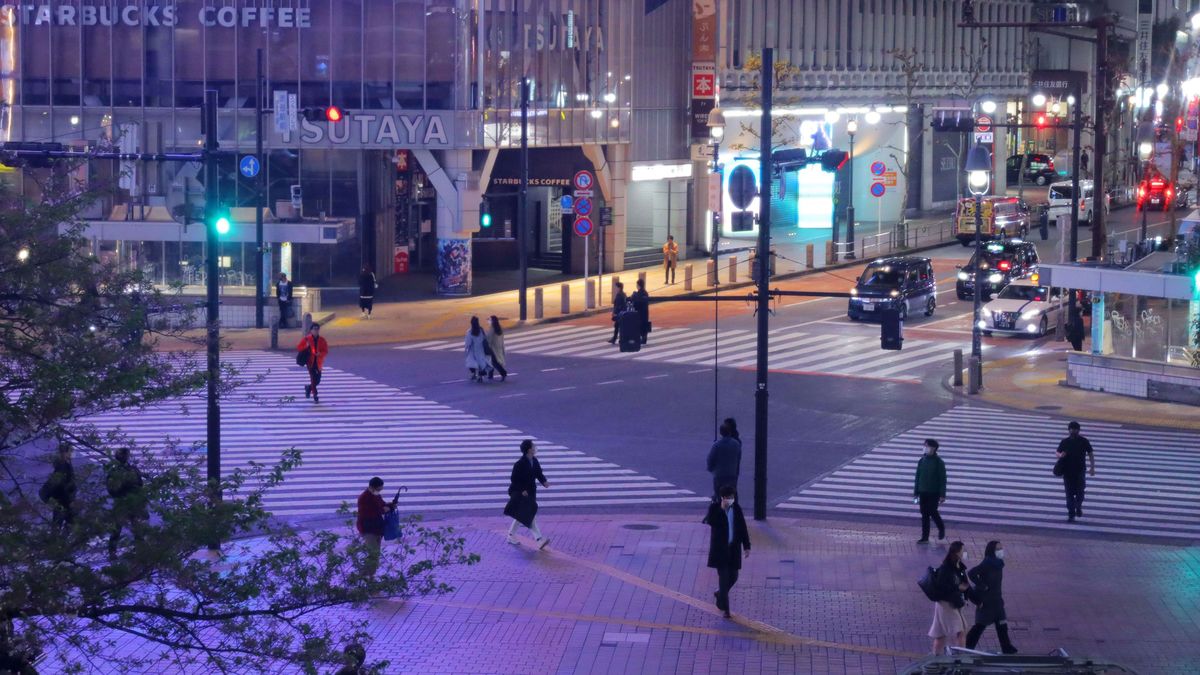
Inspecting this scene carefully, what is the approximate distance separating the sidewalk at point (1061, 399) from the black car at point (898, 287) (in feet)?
22.1

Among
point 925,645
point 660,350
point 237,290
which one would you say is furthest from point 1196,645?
point 237,290

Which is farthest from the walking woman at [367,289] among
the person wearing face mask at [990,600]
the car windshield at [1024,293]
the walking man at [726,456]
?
the person wearing face mask at [990,600]

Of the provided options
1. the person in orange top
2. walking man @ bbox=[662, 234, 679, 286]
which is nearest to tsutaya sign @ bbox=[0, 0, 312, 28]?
walking man @ bbox=[662, 234, 679, 286]

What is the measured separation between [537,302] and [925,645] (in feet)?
96.9

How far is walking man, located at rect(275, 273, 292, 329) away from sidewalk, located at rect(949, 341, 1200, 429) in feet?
56.8

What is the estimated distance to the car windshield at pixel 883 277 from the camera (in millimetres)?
44688

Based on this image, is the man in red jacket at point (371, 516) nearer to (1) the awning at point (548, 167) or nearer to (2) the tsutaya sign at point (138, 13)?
(2) the tsutaya sign at point (138, 13)

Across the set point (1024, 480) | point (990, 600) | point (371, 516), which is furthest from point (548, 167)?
point (990, 600)

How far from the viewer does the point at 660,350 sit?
126ft

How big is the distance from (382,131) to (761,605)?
3321 cm

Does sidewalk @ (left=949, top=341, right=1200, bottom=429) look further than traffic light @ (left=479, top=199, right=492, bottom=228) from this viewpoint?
No

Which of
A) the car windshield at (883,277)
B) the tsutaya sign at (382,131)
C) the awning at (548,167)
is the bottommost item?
the car windshield at (883,277)

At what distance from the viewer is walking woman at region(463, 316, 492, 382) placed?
3278 cm

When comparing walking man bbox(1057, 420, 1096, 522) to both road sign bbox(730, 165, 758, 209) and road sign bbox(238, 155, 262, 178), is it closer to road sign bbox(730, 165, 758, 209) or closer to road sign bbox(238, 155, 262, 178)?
road sign bbox(730, 165, 758, 209)
